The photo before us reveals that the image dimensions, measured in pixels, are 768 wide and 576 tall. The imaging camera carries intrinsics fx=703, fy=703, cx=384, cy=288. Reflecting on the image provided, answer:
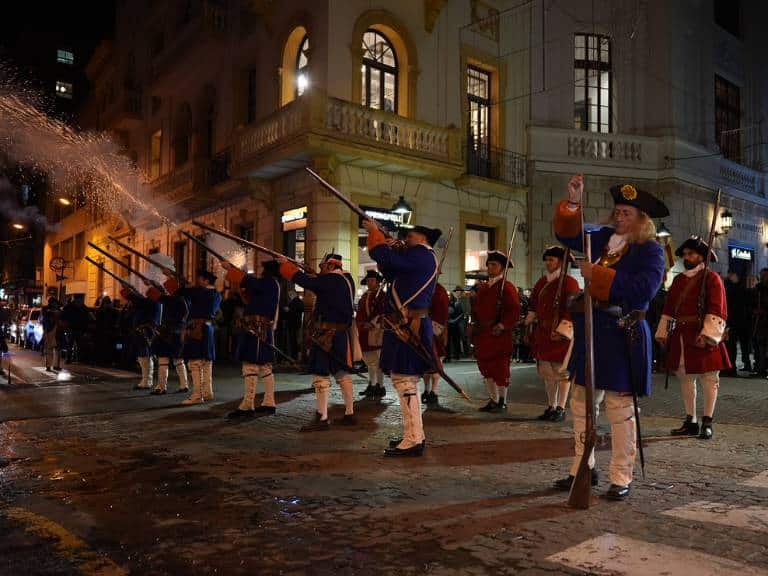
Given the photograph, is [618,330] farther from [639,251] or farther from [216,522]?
[216,522]

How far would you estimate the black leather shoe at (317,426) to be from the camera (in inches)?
303

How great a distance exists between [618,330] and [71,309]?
600 inches

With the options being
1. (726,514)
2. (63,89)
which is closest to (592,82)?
(726,514)

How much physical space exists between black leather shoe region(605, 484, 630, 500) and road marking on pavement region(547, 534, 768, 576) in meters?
0.87

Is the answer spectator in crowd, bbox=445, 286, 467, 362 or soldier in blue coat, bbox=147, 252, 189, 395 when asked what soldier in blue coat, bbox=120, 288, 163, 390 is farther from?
spectator in crowd, bbox=445, 286, 467, 362

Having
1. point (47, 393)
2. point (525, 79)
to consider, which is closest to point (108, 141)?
point (525, 79)

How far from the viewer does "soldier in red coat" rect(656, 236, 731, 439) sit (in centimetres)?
696

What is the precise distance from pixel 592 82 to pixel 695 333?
15.6 metres

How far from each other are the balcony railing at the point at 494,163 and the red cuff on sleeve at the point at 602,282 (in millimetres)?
15746

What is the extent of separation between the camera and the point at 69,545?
3910 mm

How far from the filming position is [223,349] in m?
18.7

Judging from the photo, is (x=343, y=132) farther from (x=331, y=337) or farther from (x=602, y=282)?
(x=602, y=282)

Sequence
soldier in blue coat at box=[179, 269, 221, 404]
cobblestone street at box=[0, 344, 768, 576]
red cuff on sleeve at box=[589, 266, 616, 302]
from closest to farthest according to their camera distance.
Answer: cobblestone street at box=[0, 344, 768, 576], red cuff on sleeve at box=[589, 266, 616, 302], soldier in blue coat at box=[179, 269, 221, 404]

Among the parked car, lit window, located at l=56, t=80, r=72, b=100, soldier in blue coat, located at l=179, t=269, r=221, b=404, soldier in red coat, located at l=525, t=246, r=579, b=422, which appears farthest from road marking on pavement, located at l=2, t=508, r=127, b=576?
lit window, located at l=56, t=80, r=72, b=100
